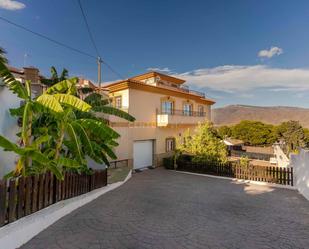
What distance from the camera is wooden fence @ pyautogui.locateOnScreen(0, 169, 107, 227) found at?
537 centimetres

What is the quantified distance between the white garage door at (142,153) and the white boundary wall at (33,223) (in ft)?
33.6

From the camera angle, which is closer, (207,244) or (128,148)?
(207,244)

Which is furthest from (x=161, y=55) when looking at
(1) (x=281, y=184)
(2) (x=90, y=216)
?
(2) (x=90, y=216)

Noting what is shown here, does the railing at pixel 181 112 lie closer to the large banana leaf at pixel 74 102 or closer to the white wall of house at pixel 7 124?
the white wall of house at pixel 7 124

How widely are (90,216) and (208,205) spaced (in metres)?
5.10

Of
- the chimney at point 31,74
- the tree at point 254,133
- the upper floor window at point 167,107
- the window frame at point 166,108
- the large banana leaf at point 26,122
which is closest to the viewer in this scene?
the large banana leaf at point 26,122

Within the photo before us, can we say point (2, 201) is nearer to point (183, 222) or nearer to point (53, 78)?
point (183, 222)

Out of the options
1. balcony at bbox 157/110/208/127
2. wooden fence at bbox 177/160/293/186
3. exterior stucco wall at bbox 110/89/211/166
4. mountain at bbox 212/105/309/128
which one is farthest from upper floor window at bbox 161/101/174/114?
mountain at bbox 212/105/309/128

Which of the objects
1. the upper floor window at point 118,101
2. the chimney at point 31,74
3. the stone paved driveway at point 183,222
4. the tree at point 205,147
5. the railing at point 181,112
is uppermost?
the chimney at point 31,74

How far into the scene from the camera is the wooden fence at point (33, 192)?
17.6 ft

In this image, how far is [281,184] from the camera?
1323 centimetres

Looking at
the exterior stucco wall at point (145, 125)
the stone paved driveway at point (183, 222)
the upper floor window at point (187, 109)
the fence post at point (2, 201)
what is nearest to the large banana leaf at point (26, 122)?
the fence post at point (2, 201)

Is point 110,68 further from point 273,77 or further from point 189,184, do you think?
point 273,77

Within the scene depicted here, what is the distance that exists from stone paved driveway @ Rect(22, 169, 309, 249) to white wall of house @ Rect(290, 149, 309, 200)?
0.62 metres
